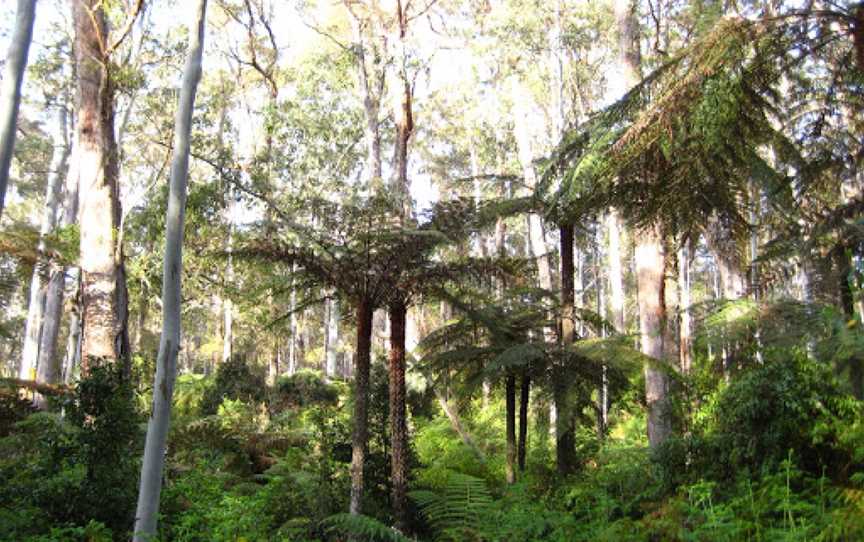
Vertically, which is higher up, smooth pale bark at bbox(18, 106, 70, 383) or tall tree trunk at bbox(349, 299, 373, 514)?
smooth pale bark at bbox(18, 106, 70, 383)

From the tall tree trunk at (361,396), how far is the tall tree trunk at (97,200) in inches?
143

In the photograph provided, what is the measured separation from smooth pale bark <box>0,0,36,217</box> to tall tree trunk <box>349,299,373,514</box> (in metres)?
3.24

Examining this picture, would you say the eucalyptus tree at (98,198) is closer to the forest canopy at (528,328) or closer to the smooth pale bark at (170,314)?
the forest canopy at (528,328)

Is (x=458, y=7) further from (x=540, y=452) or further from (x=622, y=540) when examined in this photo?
(x=622, y=540)

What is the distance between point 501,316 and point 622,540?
12.7ft

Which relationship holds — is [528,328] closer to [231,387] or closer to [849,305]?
[849,305]

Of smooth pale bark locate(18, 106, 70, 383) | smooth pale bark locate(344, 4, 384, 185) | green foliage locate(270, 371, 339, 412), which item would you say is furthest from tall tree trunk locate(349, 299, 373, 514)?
smooth pale bark locate(18, 106, 70, 383)

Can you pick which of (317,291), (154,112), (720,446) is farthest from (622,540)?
(154,112)

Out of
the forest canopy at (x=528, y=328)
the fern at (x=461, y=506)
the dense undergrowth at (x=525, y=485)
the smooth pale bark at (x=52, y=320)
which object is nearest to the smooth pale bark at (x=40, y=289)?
the smooth pale bark at (x=52, y=320)

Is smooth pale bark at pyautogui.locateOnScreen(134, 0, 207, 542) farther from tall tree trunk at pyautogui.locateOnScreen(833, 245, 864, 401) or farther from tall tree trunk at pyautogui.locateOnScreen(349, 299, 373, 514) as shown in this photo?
tall tree trunk at pyautogui.locateOnScreen(833, 245, 864, 401)

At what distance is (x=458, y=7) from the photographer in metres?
19.8

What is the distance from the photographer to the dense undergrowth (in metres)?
4.59

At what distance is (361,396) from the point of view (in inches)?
260

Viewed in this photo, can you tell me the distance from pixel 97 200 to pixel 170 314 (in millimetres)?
4488
